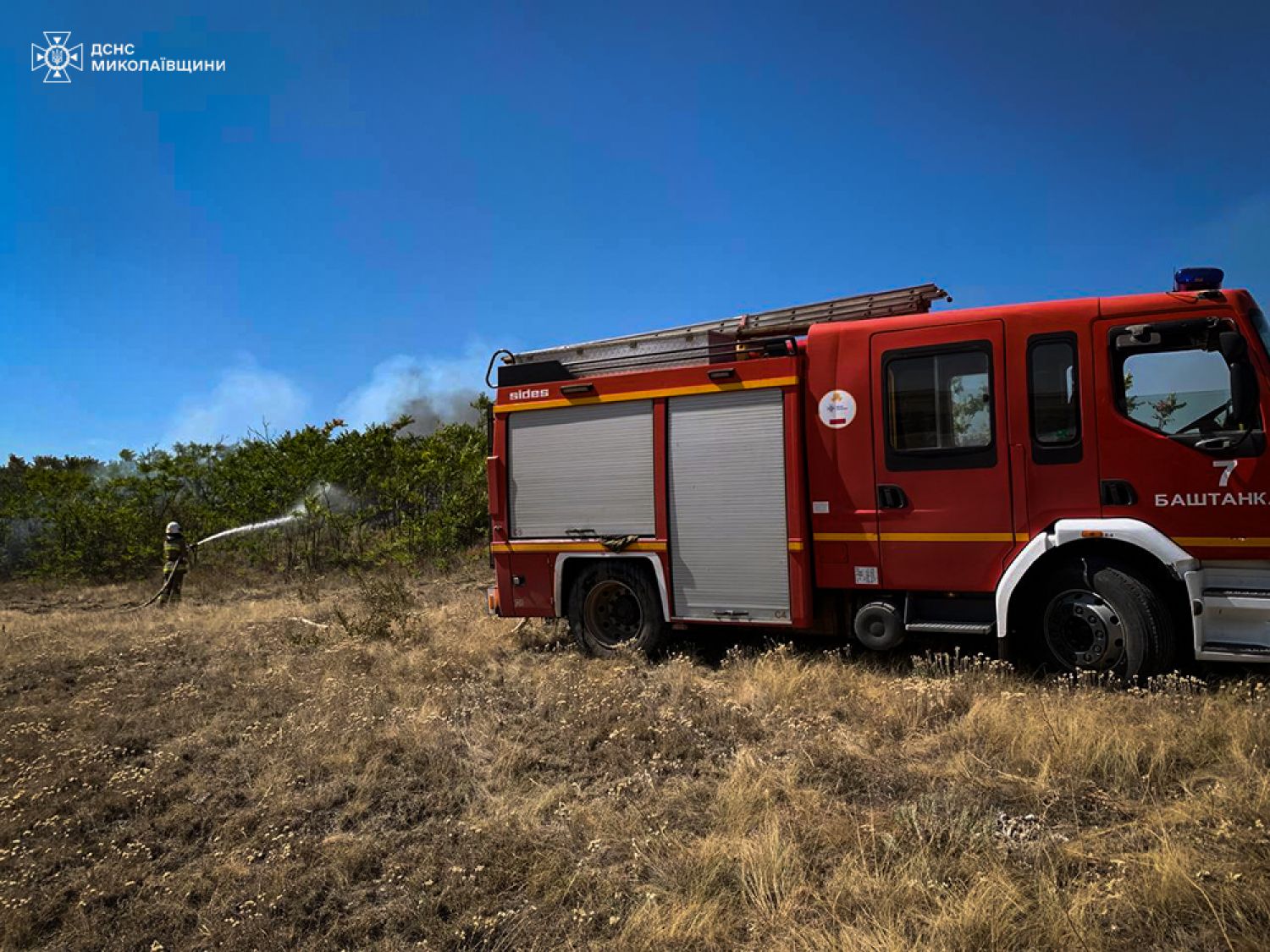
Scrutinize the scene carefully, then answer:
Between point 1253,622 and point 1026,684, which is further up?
point 1253,622

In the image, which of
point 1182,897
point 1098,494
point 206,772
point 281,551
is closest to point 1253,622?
point 1098,494

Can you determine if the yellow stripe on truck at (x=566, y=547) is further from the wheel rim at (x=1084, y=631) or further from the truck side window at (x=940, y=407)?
the wheel rim at (x=1084, y=631)

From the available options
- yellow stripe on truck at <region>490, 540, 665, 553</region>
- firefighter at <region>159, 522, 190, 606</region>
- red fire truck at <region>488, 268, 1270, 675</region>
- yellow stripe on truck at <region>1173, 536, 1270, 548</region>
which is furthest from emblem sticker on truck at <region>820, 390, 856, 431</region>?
firefighter at <region>159, 522, 190, 606</region>

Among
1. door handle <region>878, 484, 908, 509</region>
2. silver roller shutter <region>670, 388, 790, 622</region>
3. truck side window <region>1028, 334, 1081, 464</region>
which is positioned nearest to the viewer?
truck side window <region>1028, 334, 1081, 464</region>

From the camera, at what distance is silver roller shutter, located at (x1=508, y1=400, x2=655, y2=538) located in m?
7.13

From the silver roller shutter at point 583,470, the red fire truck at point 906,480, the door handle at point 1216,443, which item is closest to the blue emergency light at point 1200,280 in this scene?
the red fire truck at point 906,480

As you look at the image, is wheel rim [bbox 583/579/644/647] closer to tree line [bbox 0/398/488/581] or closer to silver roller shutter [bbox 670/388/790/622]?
silver roller shutter [bbox 670/388/790/622]

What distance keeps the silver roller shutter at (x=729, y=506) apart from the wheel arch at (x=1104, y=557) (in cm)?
162

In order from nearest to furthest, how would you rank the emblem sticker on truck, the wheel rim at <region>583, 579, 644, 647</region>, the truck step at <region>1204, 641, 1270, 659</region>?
1. the truck step at <region>1204, 641, 1270, 659</region>
2. the emblem sticker on truck
3. the wheel rim at <region>583, 579, 644, 647</region>

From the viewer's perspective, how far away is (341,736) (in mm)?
5238

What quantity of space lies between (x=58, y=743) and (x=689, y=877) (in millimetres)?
4697

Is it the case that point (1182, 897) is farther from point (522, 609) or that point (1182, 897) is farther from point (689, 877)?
point (522, 609)

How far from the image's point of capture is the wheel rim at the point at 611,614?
24.6 ft

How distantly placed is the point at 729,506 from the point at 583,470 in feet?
4.89
